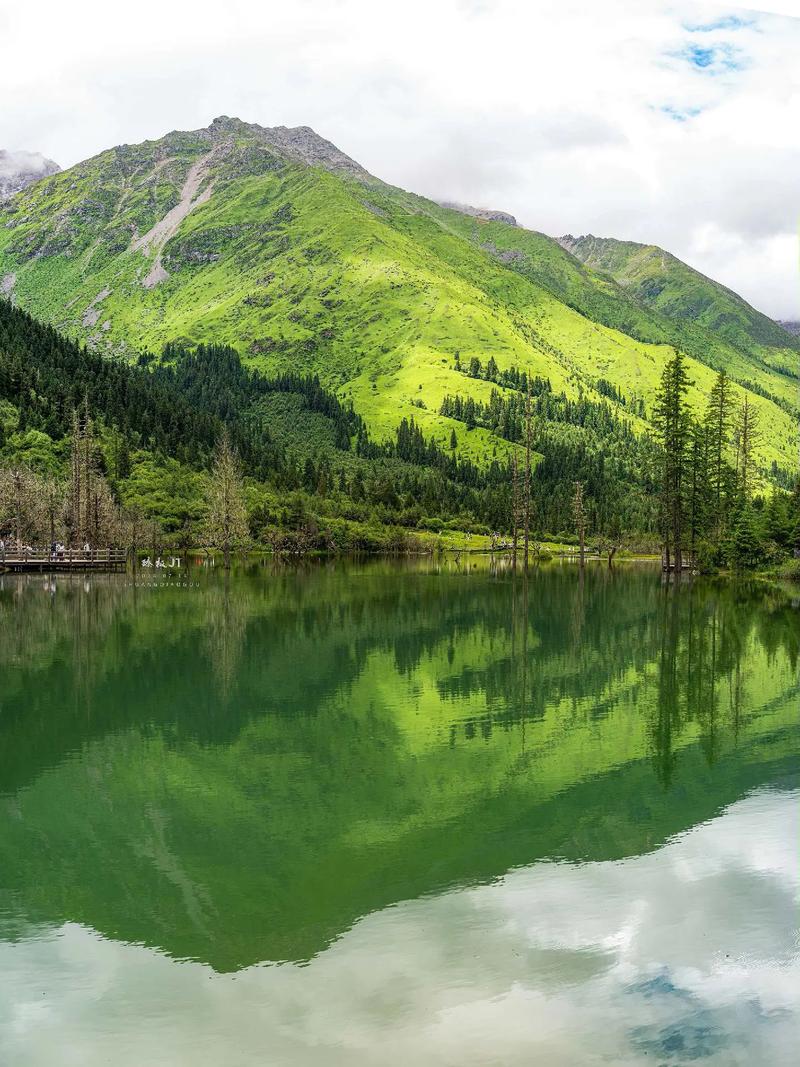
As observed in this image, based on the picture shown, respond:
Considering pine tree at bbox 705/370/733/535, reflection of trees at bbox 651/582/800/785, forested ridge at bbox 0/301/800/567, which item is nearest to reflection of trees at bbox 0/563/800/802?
reflection of trees at bbox 651/582/800/785

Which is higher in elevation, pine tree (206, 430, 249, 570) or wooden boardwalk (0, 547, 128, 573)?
pine tree (206, 430, 249, 570)

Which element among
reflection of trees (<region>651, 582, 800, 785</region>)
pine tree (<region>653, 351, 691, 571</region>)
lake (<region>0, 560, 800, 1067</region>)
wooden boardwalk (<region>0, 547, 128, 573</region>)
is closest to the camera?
lake (<region>0, 560, 800, 1067</region>)

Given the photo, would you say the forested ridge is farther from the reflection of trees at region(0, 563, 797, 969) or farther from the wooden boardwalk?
the reflection of trees at region(0, 563, 797, 969)

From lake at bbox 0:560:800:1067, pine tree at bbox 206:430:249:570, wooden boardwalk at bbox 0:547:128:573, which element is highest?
pine tree at bbox 206:430:249:570

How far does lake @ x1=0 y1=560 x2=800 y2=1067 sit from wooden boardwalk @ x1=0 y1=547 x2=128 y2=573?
59027mm

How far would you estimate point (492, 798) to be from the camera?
12.3m

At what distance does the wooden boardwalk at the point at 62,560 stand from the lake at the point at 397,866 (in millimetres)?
59027

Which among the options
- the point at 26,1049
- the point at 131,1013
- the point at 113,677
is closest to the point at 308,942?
the point at 131,1013

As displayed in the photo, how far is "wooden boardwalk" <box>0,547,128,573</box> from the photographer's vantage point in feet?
256

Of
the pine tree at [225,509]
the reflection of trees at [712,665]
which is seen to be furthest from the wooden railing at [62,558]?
the reflection of trees at [712,665]

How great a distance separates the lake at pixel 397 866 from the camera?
684cm

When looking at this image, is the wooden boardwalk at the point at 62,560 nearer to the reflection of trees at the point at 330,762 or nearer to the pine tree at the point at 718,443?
the reflection of trees at the point at 330,762

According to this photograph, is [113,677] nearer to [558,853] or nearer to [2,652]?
[2,652]

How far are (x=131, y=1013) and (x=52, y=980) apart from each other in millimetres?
951
